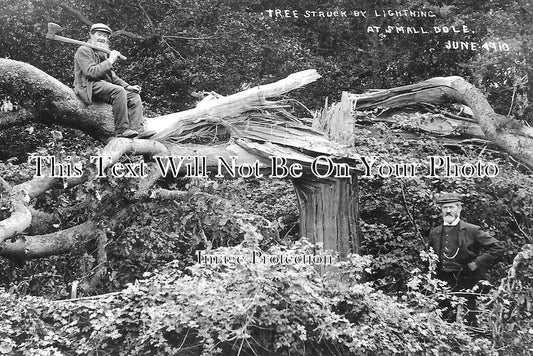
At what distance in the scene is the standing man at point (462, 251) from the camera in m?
5.66

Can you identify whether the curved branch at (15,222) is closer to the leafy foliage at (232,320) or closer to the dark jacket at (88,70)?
the leafy foliage at (232,320)

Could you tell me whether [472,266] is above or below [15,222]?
below

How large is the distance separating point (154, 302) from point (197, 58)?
19.0 feet

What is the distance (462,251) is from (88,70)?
3364 millimetres

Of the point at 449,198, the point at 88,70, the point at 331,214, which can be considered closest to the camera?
the point at 449,198

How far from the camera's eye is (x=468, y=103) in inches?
275

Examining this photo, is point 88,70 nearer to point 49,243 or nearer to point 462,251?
point 49,243

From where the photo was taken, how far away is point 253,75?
9672mm

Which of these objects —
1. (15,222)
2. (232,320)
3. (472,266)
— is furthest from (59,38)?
(472,266)

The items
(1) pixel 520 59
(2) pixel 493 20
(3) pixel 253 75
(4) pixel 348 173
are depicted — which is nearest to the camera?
(4) pixel 348 173

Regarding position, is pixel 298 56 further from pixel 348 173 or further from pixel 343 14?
pixel 348 173

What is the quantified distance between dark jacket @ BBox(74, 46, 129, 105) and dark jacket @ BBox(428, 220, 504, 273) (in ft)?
10.1

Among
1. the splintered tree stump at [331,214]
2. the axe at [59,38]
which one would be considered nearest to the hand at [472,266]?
the splintered tree stump at [331,214]

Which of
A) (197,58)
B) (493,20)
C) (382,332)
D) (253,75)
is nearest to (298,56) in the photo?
(253,75)
